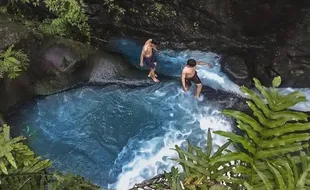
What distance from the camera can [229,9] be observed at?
34.0 feet

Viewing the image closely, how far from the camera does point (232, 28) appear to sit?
10.6 m

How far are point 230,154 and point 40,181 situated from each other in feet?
7.23

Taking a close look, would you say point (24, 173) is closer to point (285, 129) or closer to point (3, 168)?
point (3, 168)

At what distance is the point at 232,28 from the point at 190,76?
86.5 inches

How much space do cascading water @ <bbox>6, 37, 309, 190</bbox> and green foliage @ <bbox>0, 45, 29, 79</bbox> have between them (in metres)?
0.97

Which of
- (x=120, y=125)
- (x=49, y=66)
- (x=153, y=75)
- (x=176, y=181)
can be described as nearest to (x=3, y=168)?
(x=176, y=181)

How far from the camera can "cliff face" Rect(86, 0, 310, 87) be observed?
10000mm

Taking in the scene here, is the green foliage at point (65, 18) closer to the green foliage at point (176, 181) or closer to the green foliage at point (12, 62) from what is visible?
the green foliage at point (12, 62)

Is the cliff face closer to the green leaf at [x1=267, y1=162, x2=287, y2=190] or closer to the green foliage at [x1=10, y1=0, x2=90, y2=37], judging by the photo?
the green foliage at [x1=10, y1=0, x2=90, y2=37]

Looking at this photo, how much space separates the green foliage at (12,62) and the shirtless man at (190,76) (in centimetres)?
375

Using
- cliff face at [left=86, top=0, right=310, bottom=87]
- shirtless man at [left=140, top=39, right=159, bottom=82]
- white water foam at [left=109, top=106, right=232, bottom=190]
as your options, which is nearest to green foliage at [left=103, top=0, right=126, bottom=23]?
cliff face at [left=86, top=0, right=310, bottom=87]

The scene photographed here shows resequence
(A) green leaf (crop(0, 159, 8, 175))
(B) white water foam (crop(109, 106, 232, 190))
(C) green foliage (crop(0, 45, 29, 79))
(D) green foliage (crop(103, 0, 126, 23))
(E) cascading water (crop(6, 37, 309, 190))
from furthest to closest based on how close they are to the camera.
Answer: (D) green foliage (crop(103, 0, 126, 23)) → (C) green foliage (crop(0, 45, 29, 79)) → (E) cascading water (crop(6, 37, 309, 190)) → (B) white water foam (crop(109, 106, 232, 190)) → (A) green leaf (crop(0, 159, 8, 175))

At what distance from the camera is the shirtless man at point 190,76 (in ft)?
29.7

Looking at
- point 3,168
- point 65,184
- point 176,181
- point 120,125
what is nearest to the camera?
point 176,181
